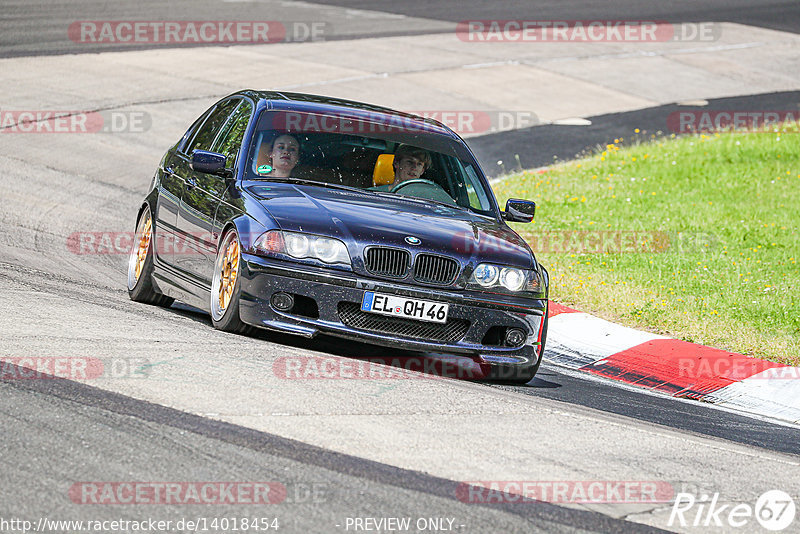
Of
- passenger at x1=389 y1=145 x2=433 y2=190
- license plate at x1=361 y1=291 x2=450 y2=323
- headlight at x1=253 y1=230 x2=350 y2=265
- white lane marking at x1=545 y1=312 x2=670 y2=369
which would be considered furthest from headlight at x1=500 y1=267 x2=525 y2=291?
white lane marking at x1=545 y1=312 x2=670 y2=369

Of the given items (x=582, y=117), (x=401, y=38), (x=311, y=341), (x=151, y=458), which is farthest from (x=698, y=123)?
(x=151, y=458)

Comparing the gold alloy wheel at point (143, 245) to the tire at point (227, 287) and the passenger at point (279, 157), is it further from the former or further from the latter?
the tire at point (227, 287)

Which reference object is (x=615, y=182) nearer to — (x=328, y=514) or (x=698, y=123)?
(x=698, y=123)

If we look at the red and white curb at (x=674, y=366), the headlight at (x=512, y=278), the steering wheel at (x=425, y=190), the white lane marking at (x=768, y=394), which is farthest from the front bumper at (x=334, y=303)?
the white lane marking at (x=768, y=394)

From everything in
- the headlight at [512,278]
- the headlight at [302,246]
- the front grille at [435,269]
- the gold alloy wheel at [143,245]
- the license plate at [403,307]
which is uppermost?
the headlight at [302,246]

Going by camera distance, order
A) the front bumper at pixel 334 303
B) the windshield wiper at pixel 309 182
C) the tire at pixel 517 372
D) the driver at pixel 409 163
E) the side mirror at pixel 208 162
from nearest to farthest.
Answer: the front bumper at pixel 334 303 < the tire at pixel 517 372 < the side mirror at pixel 208 162 < the windshield wiper at pixel 309 182 < the driver at pixel 409 163

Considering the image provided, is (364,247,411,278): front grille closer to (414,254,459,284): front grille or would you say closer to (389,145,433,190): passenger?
(414,254,459,284): front grille

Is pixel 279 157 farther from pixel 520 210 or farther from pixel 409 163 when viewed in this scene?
pixel 520 210

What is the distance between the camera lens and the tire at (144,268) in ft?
30.5

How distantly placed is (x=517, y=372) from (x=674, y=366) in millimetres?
1920

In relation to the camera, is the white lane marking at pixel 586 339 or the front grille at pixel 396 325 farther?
the white lane marking at pixel 586 339

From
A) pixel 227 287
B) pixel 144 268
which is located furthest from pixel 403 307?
pixel 144 268

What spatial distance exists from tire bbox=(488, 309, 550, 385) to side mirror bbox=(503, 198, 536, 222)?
116cm

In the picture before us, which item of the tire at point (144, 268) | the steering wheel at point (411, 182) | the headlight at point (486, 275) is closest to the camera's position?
the headlight at point (486, 275)
